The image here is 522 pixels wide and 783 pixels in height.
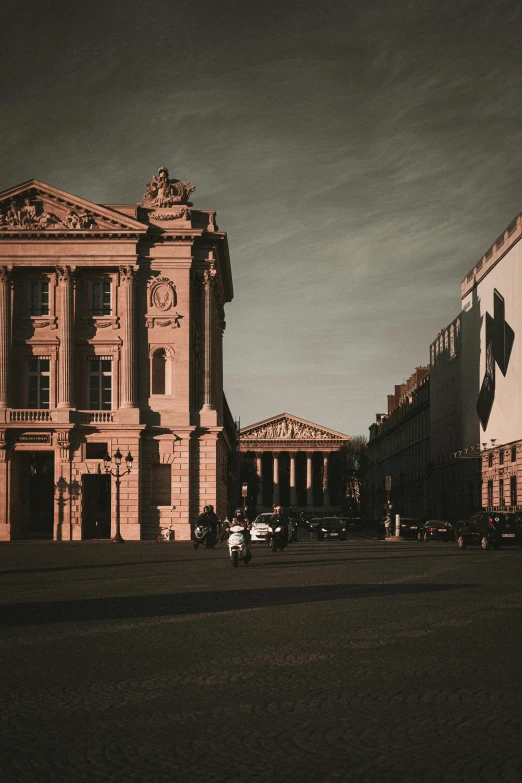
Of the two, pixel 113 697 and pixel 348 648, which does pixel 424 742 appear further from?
pixel 348 648

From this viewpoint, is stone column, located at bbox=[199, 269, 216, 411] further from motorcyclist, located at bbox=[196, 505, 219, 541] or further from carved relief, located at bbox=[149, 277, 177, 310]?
motorcyclist, located at bbox=[196, 505, 219, 541]

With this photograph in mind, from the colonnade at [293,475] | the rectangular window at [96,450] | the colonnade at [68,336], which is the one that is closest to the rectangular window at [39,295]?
the colonnade at [68,336]

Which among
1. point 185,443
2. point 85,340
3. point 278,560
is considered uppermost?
point 85,340

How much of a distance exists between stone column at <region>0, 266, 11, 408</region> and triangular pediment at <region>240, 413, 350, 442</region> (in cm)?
11358

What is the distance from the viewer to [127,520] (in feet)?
188

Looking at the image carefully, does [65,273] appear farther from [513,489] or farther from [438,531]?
[513,489]

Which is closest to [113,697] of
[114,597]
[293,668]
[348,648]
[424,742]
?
[293,668]

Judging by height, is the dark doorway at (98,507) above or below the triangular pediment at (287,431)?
below

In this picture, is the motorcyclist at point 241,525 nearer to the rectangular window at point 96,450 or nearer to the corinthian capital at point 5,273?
the rectangular window at point 96,450

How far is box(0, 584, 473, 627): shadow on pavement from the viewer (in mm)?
15453

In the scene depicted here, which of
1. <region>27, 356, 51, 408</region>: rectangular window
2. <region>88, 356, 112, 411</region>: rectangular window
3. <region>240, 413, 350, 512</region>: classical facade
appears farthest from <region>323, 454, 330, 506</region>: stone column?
<region>27, 356, 51, 408</region>: rectangular window

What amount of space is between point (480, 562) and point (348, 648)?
70.4 feet

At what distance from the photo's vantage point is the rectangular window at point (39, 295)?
59000 mm

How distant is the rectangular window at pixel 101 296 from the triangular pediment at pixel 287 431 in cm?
11146
